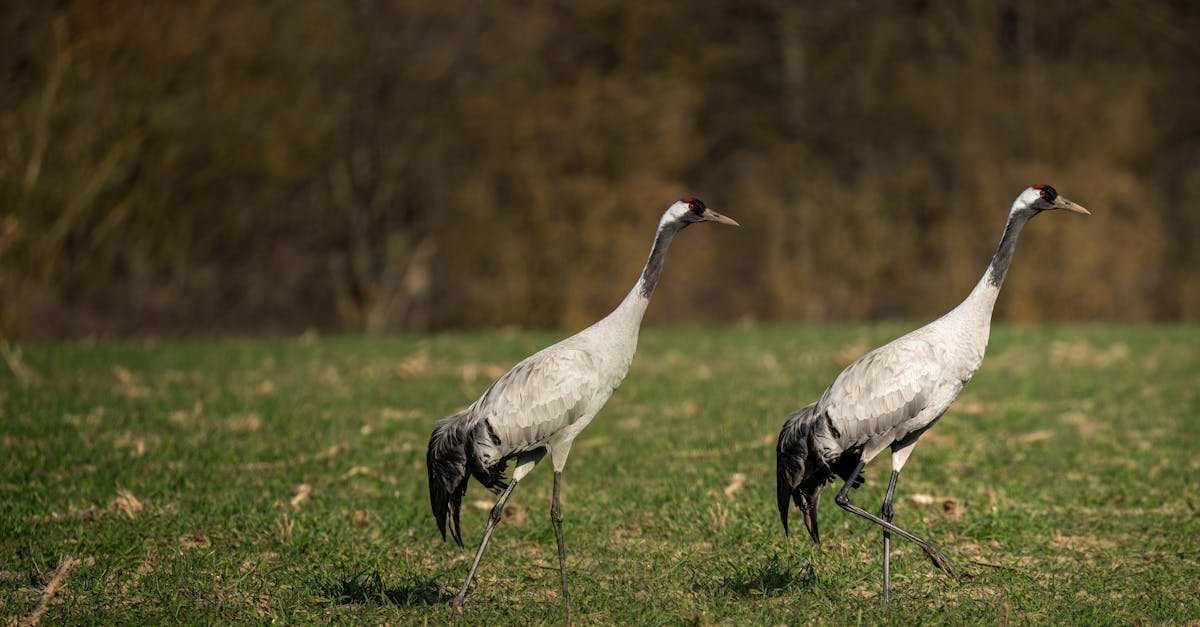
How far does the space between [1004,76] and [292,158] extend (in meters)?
11.6

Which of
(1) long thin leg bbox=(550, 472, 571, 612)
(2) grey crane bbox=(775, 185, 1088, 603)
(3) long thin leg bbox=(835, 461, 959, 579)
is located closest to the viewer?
(1) long thin leg bbox=(550, 472, 571, 612)

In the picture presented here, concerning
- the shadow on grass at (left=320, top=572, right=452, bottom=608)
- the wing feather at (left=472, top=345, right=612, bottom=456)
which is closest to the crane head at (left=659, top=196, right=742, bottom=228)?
the wing feather at (left=472, top=345, right=612, bottom=456)

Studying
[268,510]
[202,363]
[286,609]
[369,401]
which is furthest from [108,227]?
[286,609]

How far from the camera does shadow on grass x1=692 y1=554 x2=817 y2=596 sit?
5.49 meters

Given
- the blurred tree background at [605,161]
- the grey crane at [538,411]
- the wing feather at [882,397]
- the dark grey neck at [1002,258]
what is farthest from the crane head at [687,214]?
the blurred tree background at [605,161]

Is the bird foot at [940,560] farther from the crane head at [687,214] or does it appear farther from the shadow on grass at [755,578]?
the crane head at [687,214]

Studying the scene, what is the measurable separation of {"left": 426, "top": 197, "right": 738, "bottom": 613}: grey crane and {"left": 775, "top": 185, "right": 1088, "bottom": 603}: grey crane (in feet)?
2.71

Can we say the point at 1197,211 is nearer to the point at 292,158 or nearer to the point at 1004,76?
the point at 1004,76

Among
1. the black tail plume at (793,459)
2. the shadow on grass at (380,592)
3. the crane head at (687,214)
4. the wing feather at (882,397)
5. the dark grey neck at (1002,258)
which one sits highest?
the dark grey neck at (1002,258)

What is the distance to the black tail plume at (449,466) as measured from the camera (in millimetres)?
5445

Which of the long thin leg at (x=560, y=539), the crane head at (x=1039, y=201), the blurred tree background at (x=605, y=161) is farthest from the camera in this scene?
the blurred tree background at (x=605, y=161)

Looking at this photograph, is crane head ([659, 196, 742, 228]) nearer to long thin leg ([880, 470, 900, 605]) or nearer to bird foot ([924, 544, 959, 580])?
long thin leg ([880, 470, 900, 605])

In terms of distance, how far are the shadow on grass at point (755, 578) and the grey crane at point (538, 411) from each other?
26.4 inches

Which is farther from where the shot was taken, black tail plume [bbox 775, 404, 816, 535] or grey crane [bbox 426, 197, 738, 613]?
black tail plume [bbox 775, 404, 816, 535]
